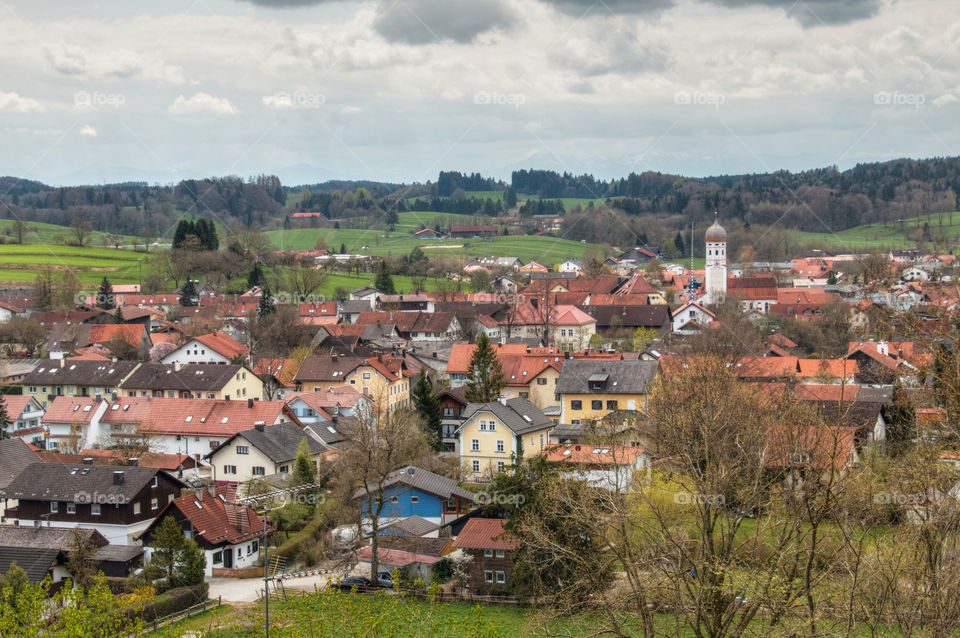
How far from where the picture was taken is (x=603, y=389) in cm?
4050

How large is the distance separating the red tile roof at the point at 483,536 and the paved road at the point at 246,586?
3788 mm

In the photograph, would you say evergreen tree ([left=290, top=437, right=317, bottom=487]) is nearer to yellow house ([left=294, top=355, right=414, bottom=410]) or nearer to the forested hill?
yellow house ([left=294, top=355, right=414, bottom=410])

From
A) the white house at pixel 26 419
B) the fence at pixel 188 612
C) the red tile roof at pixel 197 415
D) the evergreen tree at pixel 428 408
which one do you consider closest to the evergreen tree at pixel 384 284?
the white house at pixel 26 419

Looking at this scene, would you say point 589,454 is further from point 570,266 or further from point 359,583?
point 570,266

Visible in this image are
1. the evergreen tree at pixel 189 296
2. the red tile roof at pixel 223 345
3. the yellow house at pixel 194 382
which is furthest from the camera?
the evergreen tree at pixel 189 296

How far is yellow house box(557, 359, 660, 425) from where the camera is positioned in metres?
40.0

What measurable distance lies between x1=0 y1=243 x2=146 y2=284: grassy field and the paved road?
2639 inches

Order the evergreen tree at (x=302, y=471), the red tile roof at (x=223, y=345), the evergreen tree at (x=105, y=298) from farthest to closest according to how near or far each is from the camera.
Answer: the evergreen tree at (x=105, y=298) → the red tile roof at (x=223, y=345) → the evergreen tree at (x=302, y=471)

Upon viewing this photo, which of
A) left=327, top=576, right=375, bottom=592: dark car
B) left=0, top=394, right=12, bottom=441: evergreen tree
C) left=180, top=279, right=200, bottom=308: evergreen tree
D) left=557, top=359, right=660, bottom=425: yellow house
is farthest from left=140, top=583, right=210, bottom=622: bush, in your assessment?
left=180, top=279, right=200, bottom=308: evergreen tree

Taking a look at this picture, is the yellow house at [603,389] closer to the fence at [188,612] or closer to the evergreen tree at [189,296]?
the fence at [188,612]

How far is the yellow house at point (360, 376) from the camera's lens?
155 feet

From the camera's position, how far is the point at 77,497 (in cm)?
2911

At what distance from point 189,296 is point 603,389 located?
5373cm

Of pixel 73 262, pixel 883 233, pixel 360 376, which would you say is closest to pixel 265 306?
pixel 360 376
